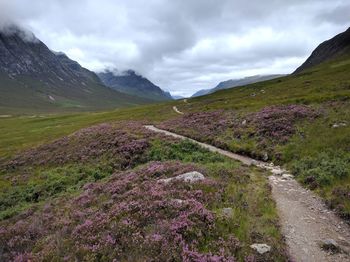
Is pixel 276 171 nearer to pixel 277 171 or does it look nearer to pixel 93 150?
pixel 277 171

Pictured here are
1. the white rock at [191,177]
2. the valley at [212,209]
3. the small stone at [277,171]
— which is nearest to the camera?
the valley at [212,209]

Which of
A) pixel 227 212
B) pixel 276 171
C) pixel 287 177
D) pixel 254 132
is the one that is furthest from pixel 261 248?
pixel 254 132

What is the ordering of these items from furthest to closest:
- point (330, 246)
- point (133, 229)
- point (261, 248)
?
point (133, 229), point (330, 246), point (261, 248)

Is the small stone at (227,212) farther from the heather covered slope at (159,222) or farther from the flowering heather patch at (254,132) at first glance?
the flowering heather patch at (254,132)

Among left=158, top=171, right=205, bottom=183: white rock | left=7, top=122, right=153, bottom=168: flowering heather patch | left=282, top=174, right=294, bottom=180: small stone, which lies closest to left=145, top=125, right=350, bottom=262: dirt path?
left=282, top=174, right=294, bottom=180: small stone

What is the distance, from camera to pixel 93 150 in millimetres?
34156

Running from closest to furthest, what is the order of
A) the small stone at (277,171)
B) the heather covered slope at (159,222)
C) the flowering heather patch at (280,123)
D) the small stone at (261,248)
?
the small stone at (261,248), the heather covered slope at (159,222), the small stone at (277,171), the flowering heather patch at (280,123)

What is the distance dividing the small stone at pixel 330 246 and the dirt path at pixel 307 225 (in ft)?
0.32

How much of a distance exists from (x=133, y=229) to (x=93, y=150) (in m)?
25.0

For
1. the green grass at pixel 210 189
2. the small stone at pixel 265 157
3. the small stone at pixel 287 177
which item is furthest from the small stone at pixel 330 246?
the small stone at pixel 265 157

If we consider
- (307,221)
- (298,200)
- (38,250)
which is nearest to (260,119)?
(298,200)

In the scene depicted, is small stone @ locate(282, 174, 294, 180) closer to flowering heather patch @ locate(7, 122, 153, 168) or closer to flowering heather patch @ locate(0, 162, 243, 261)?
flowering heather patch @ locate(0, 162, 243, 261)

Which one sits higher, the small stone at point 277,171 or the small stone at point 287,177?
the small stone at point 287,177

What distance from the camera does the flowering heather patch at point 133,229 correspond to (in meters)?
9.34
